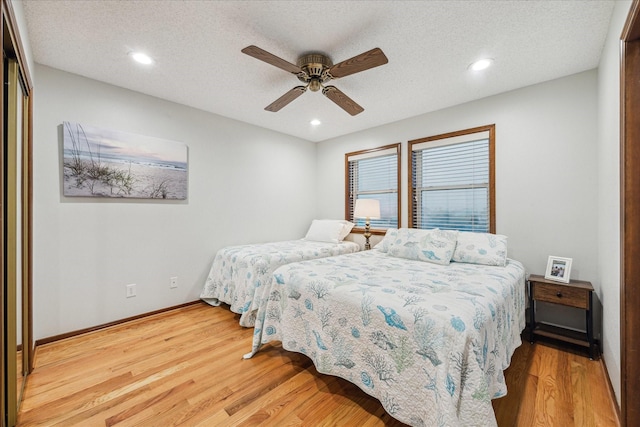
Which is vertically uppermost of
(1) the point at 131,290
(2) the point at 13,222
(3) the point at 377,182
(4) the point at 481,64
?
(4) the point at 481,64

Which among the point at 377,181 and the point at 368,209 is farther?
the point at 377,181

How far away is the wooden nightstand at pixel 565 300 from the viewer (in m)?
2.22

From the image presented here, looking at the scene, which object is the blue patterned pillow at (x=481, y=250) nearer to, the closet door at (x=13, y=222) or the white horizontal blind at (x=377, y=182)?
the white horizontal blind at (x=377, y=182)

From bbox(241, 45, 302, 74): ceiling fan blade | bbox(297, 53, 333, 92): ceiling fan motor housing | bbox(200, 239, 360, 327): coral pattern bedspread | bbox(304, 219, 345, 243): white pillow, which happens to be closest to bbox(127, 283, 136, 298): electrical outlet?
bbox(200, 239, 360, 327): coral pattern bedspread

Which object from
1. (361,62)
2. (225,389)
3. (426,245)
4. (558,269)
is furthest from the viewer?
(426,245)

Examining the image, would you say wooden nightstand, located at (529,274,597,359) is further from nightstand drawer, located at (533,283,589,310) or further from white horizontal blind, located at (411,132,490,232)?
white horizontal blind, located at (411,132,490,232)

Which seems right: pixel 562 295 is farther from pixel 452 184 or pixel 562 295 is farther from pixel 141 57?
pixel 141 57

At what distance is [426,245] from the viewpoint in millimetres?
2756

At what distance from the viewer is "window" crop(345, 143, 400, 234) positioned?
13.1 ft

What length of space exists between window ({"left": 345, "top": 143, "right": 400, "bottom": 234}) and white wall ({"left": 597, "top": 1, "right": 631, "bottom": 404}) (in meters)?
2.03

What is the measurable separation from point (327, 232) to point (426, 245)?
1.71 m

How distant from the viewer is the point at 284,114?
142 inches

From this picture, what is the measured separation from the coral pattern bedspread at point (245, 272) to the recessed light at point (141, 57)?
2013mm

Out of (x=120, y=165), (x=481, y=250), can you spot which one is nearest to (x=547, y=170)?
(x=481, y=250)
